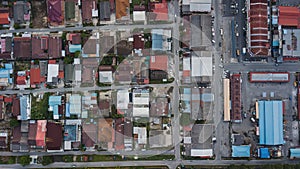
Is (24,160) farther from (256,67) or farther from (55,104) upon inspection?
(256,67)

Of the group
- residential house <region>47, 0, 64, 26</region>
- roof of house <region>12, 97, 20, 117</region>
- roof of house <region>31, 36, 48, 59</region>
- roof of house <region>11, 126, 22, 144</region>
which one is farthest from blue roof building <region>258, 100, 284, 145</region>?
roof of house <region>12, 97, 20, 117</region>

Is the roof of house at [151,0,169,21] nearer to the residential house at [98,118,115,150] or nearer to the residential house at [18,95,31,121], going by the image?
the residential house at [98,118,115,150]

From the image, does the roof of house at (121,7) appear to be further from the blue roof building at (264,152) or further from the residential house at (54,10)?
the blue roof building at (264,152)

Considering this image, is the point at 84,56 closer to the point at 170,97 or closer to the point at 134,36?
the point at 134,36

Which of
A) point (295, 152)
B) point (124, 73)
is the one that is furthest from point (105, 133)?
point (295, 152)

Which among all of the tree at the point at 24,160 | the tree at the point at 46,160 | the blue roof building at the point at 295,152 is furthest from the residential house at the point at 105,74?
the blue roof building at the point at 295,152

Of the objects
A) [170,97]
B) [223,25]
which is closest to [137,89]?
[170,97]
